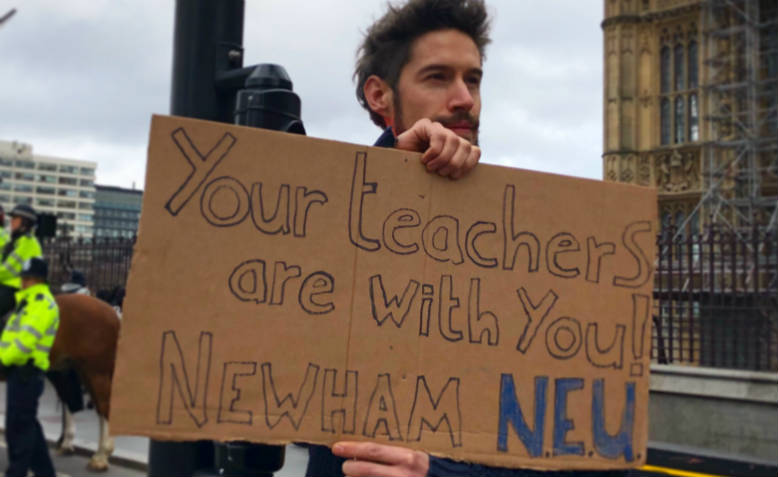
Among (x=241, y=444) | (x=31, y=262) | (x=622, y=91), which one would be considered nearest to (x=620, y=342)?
(x=241, y=444)

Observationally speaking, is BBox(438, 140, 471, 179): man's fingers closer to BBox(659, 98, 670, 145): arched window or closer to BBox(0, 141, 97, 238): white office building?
BBox(659, 98, 670, 145): arched window

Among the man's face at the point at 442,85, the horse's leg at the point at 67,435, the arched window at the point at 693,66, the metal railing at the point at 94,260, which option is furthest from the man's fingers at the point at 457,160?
the arched window at the point at 693,66

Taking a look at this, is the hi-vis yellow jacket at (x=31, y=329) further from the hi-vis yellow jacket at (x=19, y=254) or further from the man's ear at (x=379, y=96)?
the man's ear at (x=379, y=96)

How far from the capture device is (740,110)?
29.3m

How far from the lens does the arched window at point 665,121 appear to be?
1273 inches

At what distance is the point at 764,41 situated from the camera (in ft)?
94.6

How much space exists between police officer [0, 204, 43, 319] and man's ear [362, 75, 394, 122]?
20.7 feet

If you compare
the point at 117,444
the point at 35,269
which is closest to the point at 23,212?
the point at 35,269

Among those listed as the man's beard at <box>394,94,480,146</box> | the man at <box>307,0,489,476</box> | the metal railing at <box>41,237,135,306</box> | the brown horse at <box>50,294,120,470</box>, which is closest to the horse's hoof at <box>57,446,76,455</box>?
the brown horse at <box>50,294,120,470</box>

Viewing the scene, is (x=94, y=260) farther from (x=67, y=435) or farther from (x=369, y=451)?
(x=369, y=451)

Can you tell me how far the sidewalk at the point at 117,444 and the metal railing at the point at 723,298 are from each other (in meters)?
4.90

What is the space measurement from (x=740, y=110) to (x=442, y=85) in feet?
99.6

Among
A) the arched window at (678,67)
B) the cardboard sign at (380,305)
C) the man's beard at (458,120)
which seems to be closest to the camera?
the cardboard sign at (380,305)

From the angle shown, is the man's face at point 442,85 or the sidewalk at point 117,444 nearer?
the man's face at point 442,85
